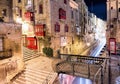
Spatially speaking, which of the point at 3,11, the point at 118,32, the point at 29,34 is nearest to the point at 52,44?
the point at 29,34

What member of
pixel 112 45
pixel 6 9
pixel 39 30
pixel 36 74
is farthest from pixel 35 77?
pixel 6 9

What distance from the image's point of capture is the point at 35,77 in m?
13.2

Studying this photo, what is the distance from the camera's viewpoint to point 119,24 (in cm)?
1717

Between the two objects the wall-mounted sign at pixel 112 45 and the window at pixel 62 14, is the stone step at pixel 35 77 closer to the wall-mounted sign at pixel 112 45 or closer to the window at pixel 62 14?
the wall-mounted sign at pixel 112 45

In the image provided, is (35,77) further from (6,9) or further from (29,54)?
(6,9)

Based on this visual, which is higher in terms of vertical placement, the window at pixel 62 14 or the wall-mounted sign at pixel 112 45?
the window at pixel 62 14

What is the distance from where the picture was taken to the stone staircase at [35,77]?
12547 millimetres

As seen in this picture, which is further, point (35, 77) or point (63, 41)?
point (63, 41)

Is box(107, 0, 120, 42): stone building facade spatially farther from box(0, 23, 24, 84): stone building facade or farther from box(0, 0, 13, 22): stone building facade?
box(0, 0, 13, 22): stone building facade

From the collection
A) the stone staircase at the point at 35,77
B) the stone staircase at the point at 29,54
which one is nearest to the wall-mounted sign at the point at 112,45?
the stone staircase at the point at 35,77

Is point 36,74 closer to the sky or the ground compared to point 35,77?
Answer: closer to the sky

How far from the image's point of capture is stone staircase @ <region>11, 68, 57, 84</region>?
1255 centimetres

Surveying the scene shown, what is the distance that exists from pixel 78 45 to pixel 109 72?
1765 cm

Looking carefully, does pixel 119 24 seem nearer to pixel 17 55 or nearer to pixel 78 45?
pixel 17 55
